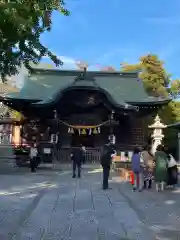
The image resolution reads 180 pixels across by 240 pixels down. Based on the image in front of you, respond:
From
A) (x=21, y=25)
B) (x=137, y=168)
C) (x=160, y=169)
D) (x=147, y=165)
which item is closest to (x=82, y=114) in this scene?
(x=147, y=165)

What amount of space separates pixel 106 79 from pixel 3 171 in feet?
63.4

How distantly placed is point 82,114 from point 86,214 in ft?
67.8

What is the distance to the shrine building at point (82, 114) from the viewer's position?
89.1 feet

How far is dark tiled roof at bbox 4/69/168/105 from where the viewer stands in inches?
1128

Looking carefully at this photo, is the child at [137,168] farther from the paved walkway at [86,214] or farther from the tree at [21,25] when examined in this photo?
the tree at [21,25]

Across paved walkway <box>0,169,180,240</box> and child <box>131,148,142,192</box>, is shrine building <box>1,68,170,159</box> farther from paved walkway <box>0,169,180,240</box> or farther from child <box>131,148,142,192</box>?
paved walkway <box>0,169,180,240</box>

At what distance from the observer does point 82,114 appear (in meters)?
28.7

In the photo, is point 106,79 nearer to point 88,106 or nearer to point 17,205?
point 88,106

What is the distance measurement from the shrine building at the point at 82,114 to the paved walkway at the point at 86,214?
14734 millimetres

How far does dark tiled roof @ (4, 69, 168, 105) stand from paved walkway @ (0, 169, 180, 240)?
1543 cm

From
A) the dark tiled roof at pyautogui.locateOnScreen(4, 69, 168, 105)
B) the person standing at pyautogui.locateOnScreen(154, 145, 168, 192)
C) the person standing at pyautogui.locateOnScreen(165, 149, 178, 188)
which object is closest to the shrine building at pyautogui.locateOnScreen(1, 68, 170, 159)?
the dark tiled roof at pyautogui.locateOnScreen(4, 69, 168, 105)

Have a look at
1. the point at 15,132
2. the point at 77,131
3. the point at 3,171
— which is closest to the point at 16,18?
the point at 3,171

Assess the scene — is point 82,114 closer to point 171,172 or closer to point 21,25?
point 171,172

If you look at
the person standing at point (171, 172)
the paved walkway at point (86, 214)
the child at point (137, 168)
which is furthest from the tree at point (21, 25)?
the person standing at point (171, 172)
